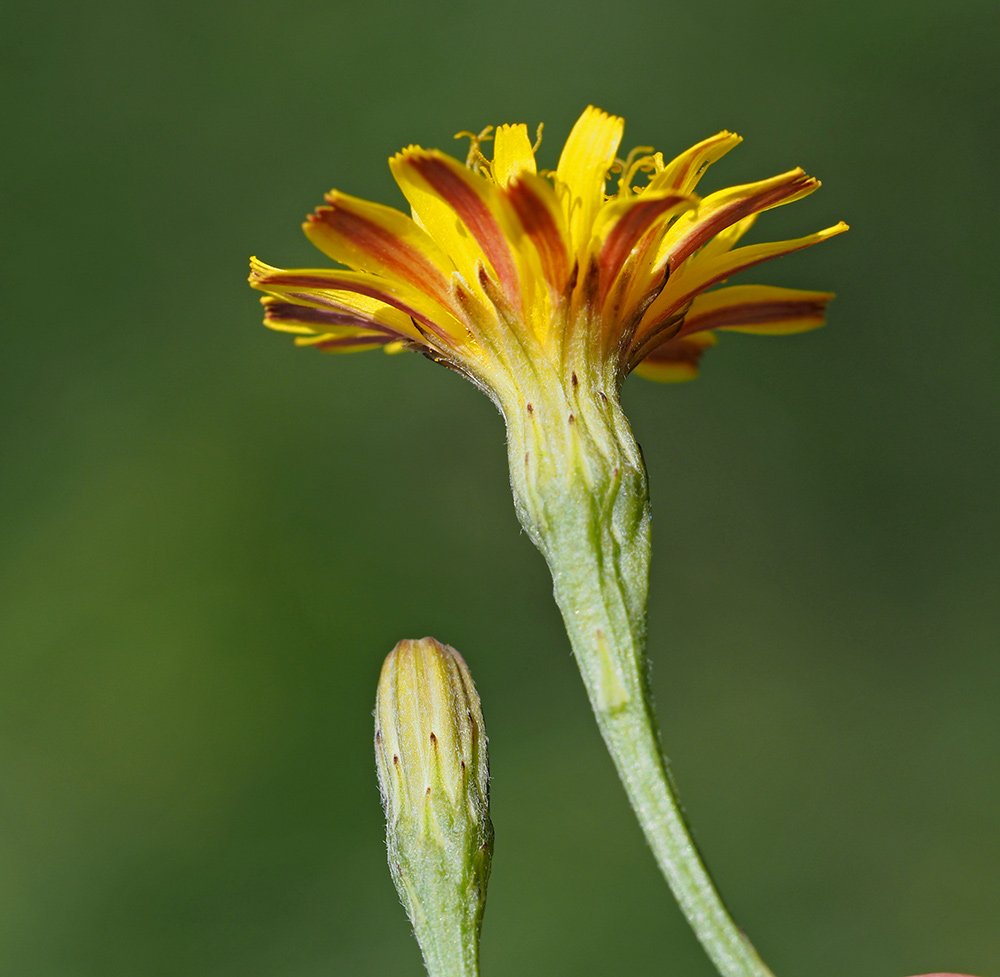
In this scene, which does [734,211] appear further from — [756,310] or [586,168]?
[756,310]

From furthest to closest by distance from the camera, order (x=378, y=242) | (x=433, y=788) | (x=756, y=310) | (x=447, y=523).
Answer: (x=447, y=523), (x=756, y=310), (x=433, y=788), (x=378, y=242)

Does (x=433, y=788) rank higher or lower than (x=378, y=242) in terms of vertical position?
lower

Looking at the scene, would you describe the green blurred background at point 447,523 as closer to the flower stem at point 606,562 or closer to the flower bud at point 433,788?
the flower bud at point 433,788

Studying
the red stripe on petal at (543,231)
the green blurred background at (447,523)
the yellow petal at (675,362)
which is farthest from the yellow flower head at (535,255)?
the green blurred background at (447,523)

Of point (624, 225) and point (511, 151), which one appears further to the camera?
point (511, 151)

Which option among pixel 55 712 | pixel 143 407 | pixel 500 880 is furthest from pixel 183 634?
pixel 500 880

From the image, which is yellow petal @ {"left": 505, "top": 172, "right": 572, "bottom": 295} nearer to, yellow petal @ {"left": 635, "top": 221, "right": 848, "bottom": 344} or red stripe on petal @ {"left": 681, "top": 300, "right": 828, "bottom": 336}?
yellow petal @ {"left": 635, "top": 221, "right": 848, "bottom": 344}

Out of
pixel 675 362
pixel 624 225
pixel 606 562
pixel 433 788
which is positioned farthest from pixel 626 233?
pixel 433 788

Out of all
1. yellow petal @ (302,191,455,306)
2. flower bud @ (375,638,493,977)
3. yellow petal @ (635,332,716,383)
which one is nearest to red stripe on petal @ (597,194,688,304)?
yellow petal @ (302,191,455,306)
